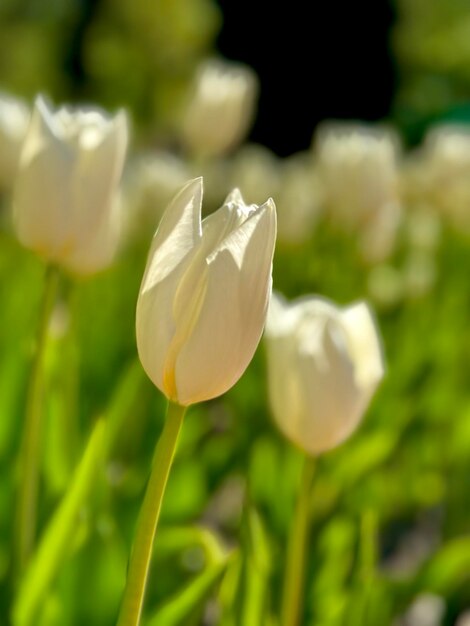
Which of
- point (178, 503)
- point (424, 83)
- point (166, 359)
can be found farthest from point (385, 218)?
point (424, 83)

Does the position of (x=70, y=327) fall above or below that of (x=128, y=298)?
above

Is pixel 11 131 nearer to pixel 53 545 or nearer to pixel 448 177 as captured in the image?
pixel 53 545

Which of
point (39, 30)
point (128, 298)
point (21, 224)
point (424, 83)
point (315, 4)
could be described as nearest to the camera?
point (21, 224)

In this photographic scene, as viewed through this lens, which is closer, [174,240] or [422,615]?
[174,240]

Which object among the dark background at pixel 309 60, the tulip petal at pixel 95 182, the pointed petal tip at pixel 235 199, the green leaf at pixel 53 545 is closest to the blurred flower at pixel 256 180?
the tulip petal at pixel 95 182

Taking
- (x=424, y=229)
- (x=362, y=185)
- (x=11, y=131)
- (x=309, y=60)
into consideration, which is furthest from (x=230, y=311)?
(x=309, y=60)

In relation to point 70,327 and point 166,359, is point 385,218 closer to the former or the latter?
point 70,327

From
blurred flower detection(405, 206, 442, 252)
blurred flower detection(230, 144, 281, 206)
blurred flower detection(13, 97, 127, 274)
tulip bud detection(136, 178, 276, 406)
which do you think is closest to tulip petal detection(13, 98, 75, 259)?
blurred flower detection(13, 97, 127, 274)

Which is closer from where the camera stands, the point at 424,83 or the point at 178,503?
the point at 178,503
